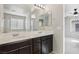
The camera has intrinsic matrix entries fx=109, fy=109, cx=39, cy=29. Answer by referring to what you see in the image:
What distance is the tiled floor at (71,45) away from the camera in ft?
4.41

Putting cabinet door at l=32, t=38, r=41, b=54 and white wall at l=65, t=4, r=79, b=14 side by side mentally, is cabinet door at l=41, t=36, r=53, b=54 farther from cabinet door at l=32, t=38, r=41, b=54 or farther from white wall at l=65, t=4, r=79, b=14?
white wall at l=65, t=4, r=79, b=14

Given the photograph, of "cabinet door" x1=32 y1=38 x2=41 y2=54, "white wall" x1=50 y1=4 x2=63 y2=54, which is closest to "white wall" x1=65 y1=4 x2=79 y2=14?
"white wall" x1=50 y1=4 x2=63 y2=54

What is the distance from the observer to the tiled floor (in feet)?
4.41

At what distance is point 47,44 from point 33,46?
19 cm

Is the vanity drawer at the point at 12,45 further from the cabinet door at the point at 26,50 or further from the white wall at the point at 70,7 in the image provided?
Result: the white wall at the point at 70,7

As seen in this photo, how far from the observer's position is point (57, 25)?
54.5 inches

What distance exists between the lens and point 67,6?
137 centimetres

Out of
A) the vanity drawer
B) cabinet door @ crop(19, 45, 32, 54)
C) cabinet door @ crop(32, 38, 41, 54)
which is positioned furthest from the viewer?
cabinet door @ crop(32, 38, 41, 54)

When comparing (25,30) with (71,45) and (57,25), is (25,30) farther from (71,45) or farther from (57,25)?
(71,45)

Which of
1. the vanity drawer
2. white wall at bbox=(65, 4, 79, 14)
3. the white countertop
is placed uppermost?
white wall at bbox=(65, 4, 79, 14)

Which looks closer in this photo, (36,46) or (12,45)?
(12,45)

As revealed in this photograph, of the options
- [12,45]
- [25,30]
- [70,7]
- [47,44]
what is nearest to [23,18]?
[25,30]
